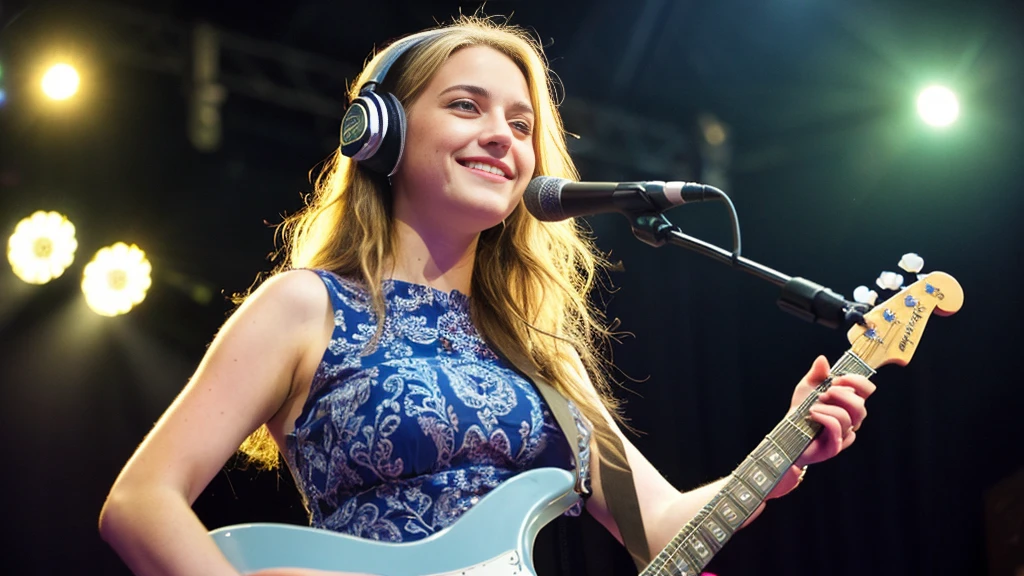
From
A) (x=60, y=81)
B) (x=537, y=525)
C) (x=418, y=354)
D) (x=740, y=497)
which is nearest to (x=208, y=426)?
(x=418, y=354)

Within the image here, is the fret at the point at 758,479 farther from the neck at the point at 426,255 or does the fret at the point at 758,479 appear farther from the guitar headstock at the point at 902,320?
the neck at the point at 426,255

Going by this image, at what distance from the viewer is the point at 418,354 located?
2.00 metres

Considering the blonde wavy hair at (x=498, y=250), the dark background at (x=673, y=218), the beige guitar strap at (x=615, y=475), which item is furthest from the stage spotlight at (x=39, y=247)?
the beige guitar strap at (x=615, y=475)

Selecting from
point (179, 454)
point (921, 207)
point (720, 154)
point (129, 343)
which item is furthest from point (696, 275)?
point (179, 454)

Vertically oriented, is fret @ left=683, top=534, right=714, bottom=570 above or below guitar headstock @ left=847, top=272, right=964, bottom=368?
below

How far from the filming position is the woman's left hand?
6.07ft

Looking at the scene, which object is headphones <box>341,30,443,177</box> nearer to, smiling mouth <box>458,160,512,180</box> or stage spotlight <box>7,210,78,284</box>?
smiling mouth <box>458,160,512,180</box>

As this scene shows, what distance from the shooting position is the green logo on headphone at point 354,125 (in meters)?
2.06

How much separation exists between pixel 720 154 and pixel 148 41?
9.27 ft

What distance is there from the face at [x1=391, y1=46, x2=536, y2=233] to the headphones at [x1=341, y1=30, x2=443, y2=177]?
1.6 inches

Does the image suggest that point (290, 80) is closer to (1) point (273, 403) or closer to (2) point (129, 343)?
(2) point (129, 343)

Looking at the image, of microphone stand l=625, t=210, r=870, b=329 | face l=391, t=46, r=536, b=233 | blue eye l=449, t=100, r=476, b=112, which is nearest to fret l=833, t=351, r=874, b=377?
microphone stand l=625, t=210, r=870, b=329

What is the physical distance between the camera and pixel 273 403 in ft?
6.03

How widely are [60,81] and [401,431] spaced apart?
3.21 metres
